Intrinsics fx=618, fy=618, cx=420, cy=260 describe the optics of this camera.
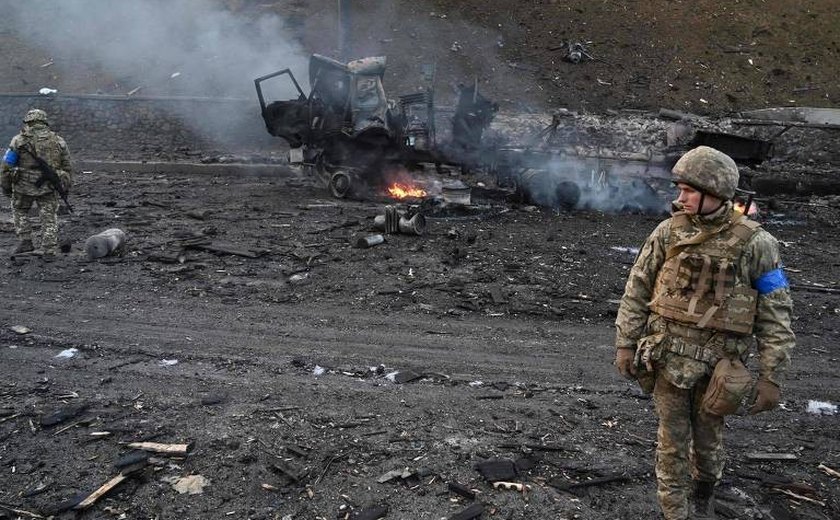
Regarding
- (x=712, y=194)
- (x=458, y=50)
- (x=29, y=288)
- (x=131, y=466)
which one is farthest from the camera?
(x=458, y=50)

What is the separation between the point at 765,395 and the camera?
333 centimetres

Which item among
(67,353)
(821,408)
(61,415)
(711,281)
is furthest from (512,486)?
(67,353)

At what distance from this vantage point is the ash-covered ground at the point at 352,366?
4148 millimetres

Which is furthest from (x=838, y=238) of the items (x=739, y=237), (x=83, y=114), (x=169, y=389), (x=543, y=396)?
(x=83, y=114)

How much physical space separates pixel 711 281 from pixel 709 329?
274 mm

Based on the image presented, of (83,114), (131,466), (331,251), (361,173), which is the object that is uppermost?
(83,114)

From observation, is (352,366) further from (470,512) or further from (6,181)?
(6,181)

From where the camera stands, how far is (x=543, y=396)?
5.42 metres

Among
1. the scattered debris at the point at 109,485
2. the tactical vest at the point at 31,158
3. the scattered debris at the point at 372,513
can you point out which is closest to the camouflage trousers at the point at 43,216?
the tactical vest at the point at 31,158

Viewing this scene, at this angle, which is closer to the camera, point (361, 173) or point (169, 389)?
point (169, 389)

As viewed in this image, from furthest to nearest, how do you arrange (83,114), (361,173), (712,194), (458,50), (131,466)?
(458,50), (83,114), (361,173), (131,466), (712,194)

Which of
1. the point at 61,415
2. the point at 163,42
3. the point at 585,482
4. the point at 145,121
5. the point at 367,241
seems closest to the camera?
the point at 585,482

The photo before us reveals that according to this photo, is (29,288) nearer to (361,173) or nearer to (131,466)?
(131,466)

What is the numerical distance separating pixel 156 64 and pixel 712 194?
20792 mm
